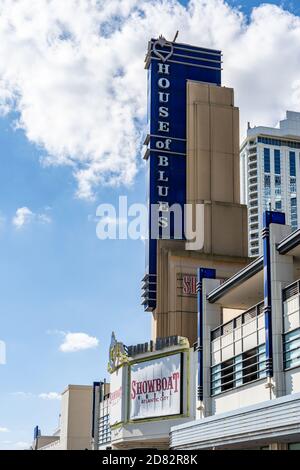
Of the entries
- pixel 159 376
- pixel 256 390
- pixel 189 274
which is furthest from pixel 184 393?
pixel 189 274

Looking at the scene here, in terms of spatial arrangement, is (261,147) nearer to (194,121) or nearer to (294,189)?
(294,189)

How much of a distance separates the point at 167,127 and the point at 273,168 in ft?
442

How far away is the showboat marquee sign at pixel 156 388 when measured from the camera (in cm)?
→ 3991

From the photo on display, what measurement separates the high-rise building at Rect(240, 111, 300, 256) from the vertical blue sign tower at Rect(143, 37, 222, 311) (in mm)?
127781

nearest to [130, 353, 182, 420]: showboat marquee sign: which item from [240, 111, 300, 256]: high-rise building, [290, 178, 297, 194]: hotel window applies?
[240, 111, 300, 256]: high-rise building

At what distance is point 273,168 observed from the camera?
18412cm

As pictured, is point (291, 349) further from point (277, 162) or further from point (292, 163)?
point (292, 163)

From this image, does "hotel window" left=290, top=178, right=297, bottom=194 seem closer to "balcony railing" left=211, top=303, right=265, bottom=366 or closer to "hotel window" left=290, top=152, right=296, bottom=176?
"hotel window" left=290, top=152, right=296, bottom=176

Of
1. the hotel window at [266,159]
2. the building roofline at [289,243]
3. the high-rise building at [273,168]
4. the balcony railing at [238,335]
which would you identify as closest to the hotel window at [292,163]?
the high-rise building at [273,168]

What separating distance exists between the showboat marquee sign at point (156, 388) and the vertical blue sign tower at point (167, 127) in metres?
7.93

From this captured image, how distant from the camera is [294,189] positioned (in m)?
184

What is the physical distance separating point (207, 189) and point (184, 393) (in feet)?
57.6

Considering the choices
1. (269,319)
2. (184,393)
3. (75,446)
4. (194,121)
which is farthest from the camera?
(75,446)

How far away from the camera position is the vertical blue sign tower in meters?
50.8
